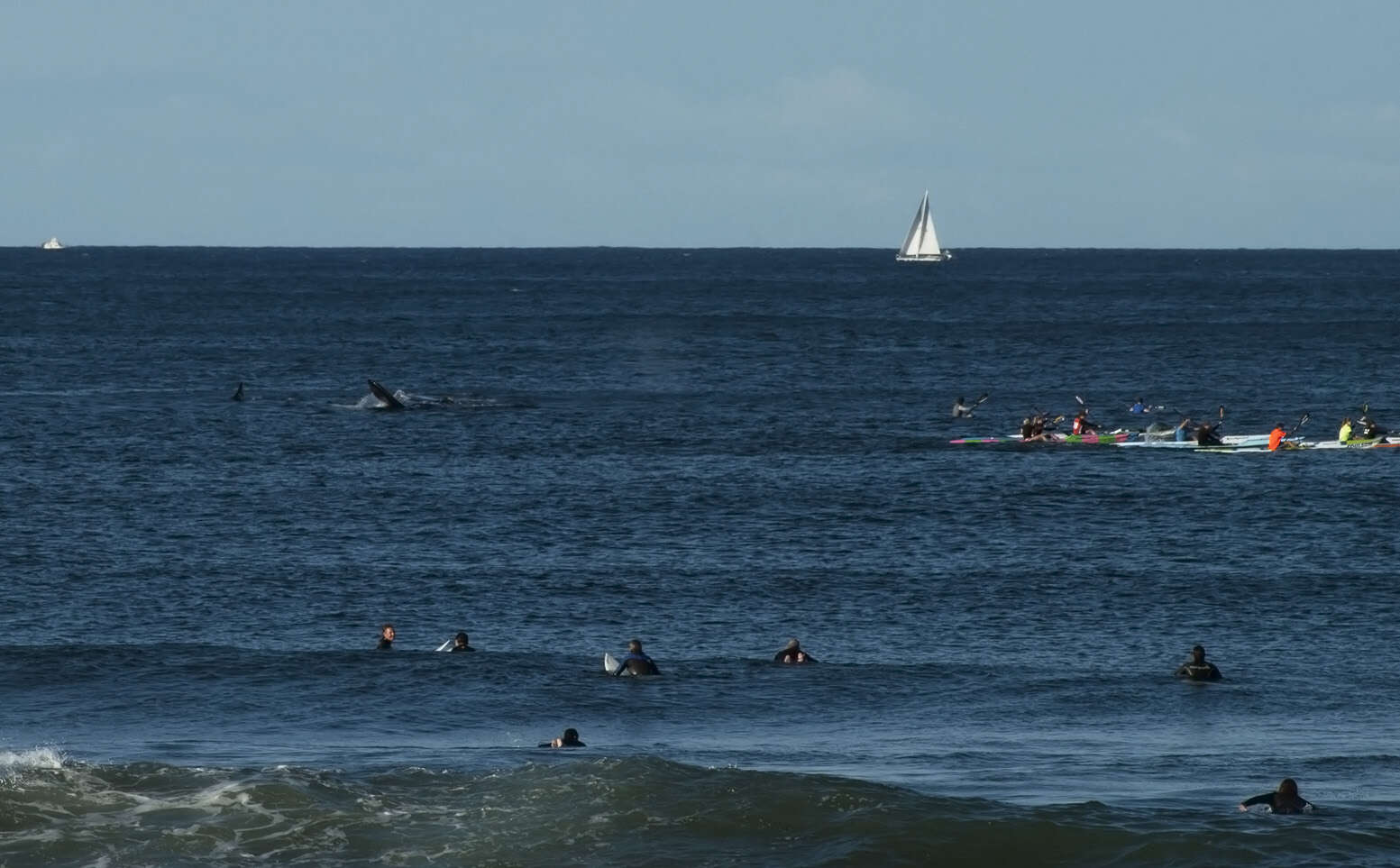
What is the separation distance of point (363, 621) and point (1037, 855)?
2007 cm

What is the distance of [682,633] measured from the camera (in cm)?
4184

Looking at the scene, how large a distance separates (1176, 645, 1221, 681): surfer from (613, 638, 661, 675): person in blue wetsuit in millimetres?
9949

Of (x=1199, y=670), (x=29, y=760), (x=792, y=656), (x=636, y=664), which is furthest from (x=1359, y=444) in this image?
(x=29, y=760)

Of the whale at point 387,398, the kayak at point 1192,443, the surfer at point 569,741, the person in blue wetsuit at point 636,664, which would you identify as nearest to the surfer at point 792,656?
the person in blue wetsuit at point 636,664

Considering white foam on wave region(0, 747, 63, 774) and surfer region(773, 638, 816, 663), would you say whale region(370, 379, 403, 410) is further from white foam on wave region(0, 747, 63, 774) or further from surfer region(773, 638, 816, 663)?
white foam on wave region(0, 747, 63, 774)

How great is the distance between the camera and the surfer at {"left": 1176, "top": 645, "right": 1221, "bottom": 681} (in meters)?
36.7

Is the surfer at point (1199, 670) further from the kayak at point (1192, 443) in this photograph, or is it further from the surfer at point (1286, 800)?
the kayak at point (1192, 443)

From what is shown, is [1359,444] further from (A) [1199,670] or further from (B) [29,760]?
(B) [29,760]

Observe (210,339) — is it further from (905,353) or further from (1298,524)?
(1298,524)

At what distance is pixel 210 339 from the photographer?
134625 mm

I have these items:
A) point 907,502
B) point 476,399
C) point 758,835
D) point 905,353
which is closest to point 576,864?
point 758,835

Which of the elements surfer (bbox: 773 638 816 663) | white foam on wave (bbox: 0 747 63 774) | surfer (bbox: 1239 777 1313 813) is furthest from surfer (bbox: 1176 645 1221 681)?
white foam on wave (bbox: 0 747 63 774)

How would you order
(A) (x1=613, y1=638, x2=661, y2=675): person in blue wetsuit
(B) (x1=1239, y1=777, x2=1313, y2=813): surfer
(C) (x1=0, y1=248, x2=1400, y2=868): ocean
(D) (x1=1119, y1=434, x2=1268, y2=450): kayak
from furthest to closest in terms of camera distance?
(D) (x1=1119, y1=434, x2=1268, y2=450): kayak < (A) (x1=613, y1=638, x2=661, y2=675): person in blue wetsuit < (C) (x1=0, y1=248, x2=1400, y2=868): ocean < (B) (x1=1239, y1=777, x2=1313, y2=813): surfer

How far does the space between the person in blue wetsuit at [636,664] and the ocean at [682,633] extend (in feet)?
0.86
